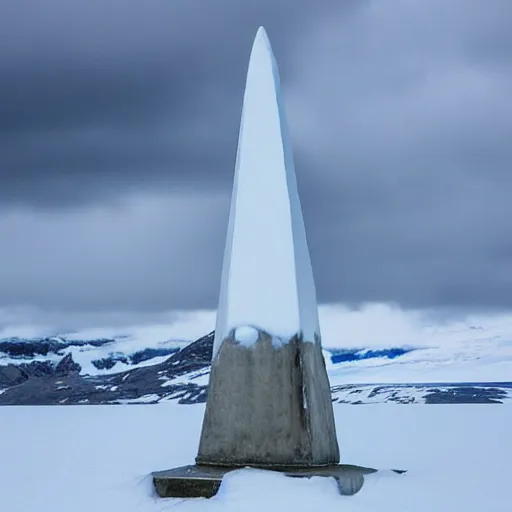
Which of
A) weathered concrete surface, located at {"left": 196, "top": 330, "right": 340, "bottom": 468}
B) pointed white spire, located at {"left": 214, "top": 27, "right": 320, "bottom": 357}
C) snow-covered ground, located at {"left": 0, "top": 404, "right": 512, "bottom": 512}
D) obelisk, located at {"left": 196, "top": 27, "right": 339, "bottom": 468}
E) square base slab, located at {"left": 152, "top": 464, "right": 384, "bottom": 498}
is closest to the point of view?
snow-covered ground, located at {"left": 0, "top": 404, "right": 512, "bottom": 512}

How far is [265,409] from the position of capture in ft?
52.8

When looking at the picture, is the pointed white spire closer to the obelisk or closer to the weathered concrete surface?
the obelisk

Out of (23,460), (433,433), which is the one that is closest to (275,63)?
(23,460)

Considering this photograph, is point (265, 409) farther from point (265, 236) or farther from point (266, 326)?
point (265, 236)

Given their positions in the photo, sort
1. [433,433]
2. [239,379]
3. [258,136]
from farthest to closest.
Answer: [433,433] < [258,136] < [239,379]

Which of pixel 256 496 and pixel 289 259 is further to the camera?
pixel 289 259

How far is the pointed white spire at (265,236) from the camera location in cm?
1673

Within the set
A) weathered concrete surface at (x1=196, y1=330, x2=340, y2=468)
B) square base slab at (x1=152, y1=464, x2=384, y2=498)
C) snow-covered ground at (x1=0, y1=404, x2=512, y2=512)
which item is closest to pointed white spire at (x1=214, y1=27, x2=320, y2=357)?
weathered concrete surface at (x1=196, y1=330, x2=340, y2=468)

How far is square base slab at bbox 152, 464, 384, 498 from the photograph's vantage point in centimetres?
1480

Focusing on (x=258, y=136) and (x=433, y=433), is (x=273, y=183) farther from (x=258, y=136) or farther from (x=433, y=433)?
(x=433, y=433)

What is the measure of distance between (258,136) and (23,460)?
611 inches

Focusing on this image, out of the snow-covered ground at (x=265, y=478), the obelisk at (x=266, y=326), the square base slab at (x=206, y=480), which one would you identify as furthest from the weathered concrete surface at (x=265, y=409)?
the snow-covered ground at (x=265, y=478)

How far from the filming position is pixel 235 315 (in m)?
16.8

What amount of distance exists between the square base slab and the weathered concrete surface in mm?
365
